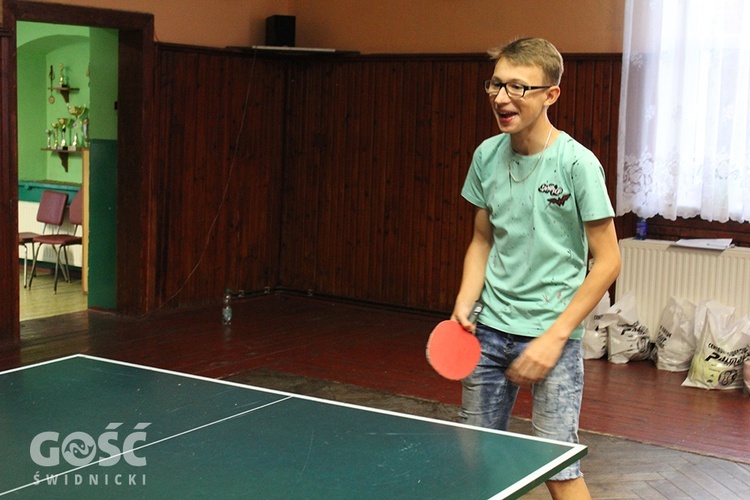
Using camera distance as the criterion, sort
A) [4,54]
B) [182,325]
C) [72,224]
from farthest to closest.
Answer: [72,224] → [182,325] → [4,54]

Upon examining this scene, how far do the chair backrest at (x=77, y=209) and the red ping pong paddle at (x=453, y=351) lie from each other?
6.95 meters

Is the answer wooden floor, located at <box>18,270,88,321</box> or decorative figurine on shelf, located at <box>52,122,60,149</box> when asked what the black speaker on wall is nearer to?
wooden floor, located at <box>18,270,88,321</box>

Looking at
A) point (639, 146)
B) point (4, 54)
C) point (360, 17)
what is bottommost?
point (639, 146)

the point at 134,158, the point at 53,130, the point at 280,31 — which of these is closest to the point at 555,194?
the point at 134,158

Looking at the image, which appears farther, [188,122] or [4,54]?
[188,122]

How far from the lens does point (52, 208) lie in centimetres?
945

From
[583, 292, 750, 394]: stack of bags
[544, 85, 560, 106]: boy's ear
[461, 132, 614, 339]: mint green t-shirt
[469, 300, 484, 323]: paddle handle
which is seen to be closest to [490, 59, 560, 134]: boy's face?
[544, 85, 560, 106]: boy's ear

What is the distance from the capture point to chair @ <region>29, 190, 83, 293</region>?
8672mm

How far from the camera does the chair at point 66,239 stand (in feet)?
28.5

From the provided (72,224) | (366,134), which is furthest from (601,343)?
(72,224)

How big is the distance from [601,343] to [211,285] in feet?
10.5

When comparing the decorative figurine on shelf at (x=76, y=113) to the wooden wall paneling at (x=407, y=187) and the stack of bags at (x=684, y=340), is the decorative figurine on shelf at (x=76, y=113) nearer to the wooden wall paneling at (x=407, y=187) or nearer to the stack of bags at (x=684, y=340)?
the wooden wall paneling at (x=407, y=187)

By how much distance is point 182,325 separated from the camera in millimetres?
7195

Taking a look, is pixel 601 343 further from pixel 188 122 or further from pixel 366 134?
pixel 188 122
